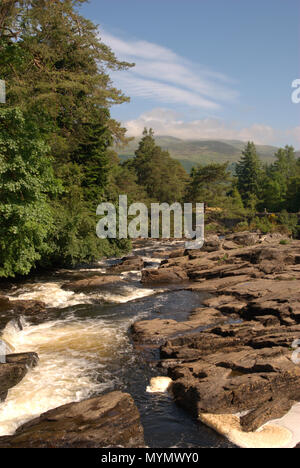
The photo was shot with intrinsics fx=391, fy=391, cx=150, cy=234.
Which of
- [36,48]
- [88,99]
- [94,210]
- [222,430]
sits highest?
[36,48]

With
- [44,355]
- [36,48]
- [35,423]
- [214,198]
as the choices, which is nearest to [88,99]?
[36,48]

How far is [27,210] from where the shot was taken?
16672 millimetres

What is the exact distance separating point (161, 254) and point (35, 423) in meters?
28.3

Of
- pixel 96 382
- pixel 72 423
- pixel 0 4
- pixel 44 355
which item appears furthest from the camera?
pixel 0 4

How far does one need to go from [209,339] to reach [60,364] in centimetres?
520

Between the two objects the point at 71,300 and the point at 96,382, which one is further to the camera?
the point at 71,300

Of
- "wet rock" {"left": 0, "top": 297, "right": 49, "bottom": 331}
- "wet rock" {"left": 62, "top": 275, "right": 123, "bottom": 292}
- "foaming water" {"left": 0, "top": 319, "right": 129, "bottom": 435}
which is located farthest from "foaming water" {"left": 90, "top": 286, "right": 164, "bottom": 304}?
"foaming water" {"left": 0, "top": 319, "right": 129, "bottom": 435}

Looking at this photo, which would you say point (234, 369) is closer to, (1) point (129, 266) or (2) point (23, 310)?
(2) point (23, 310)

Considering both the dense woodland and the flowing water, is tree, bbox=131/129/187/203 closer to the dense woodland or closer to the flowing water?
the dense woodland

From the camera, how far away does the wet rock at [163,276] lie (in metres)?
25.8

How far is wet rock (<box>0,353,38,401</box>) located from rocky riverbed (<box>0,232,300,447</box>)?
3 cm

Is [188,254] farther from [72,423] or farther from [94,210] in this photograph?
[72,423]

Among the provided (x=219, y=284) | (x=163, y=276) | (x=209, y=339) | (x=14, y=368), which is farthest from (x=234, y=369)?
(x=163, y=276)

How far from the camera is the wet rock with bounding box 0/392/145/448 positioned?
8.29 meters
